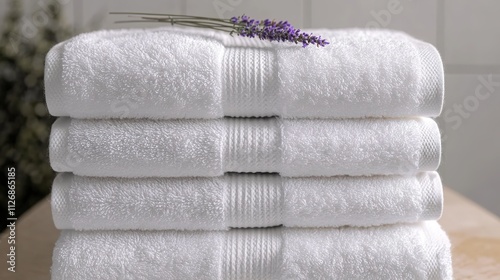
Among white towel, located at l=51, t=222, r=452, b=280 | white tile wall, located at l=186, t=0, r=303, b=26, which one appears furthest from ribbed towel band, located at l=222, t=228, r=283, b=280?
white tile wall, located at l=186, t=0, r=303, b=26

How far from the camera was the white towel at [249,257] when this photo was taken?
56 cm

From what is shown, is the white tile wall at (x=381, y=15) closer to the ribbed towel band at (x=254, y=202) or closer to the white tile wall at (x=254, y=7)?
the white tile wall at (x=254, y=7)

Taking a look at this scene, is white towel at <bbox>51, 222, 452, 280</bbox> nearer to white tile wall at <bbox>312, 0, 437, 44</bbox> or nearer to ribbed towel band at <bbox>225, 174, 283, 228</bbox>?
ribbed towel band at <bbox>225, 174, 283, 228</bbox>

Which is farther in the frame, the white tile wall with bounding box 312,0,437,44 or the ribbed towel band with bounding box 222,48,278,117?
the white tile wall with bounding box 312,0,437,44

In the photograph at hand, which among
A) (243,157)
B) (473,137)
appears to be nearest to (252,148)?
(243,157)

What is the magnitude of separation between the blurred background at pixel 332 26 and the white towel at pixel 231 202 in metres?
0.70

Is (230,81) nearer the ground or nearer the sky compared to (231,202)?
nearer the sky

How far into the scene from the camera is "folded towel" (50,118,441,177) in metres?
0.55

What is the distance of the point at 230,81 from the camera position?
0.54 metres

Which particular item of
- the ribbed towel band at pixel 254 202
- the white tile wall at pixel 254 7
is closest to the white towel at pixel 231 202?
the ribbed towel band at pixel 254 202

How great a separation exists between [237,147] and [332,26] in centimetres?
73

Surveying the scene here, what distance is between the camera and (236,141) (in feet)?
1.80

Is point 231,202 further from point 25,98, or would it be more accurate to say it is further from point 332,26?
point 25,98

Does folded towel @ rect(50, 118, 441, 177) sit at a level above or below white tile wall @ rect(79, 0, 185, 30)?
below
